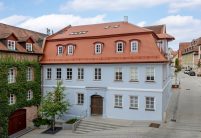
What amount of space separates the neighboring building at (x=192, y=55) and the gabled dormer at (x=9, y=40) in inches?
3101

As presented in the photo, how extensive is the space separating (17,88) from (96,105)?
9818 mm

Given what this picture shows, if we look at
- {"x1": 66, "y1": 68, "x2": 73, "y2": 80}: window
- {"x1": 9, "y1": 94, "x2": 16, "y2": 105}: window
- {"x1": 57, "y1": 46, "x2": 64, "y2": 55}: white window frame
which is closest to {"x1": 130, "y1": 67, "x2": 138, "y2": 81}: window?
{"x1": 66, "y1": 68, "x2": 73, "y2": 80}: window

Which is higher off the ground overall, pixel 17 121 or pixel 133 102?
pixel 133 102

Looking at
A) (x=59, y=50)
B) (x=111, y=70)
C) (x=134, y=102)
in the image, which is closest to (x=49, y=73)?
(x=59, y=50)

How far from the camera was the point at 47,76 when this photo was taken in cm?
3484

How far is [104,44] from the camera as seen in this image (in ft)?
105

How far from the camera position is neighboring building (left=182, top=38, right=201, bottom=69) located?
97.2 metres

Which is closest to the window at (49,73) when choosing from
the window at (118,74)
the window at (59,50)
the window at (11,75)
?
the window at (59,50)

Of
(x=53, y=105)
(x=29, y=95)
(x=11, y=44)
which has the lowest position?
(x=53, y=105)

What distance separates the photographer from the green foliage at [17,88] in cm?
2720

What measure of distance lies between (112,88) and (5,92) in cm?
1230

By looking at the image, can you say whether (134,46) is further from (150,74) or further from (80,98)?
(80,98)

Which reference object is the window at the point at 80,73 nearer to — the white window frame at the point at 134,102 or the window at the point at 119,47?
the window at the point at 119,47

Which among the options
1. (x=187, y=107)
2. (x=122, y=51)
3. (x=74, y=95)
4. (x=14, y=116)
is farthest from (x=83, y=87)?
(x=187, y=107)
